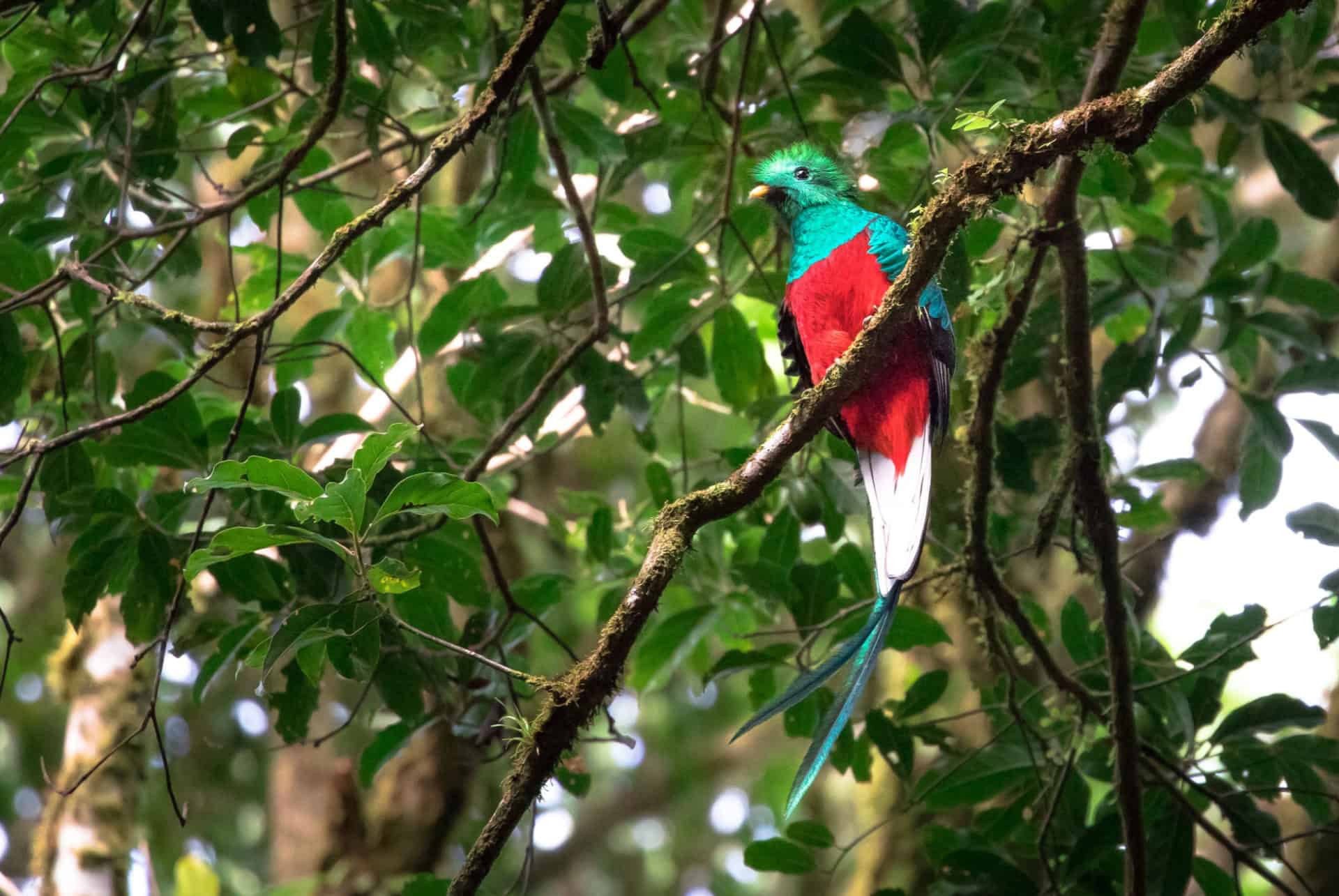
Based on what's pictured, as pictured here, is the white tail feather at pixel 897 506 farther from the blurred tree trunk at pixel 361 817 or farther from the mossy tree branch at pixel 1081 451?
the blurred tree trunk at pixel 361 817

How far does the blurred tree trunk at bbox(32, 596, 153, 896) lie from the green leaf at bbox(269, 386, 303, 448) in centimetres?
150

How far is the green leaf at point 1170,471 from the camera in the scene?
132 inches

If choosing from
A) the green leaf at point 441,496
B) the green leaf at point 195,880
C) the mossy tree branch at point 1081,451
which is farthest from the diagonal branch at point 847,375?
Answer: the green leaf at point 195,880

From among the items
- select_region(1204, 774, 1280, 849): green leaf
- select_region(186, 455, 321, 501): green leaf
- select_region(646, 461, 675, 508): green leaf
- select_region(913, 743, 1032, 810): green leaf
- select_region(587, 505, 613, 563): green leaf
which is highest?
select_region(646, 461, 675, 508): green leaf

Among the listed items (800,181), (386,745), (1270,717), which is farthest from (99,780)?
(1270,717)

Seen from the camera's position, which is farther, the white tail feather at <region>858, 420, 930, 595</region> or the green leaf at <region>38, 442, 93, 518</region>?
the green leaf at <region>38, 442, 93, 518</region>

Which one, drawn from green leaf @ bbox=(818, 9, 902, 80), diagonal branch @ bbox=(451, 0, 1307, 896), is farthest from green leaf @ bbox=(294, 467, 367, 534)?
green leaf @ bbox=(818, 9, 902, 80)

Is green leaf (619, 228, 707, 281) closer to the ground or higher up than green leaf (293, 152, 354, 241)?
closer to the ground

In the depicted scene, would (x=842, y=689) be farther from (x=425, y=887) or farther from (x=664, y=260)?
(x=664, y=260)

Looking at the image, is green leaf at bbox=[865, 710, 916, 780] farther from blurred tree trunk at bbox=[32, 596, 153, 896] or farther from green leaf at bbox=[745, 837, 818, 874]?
blurred tree trunk at bbox=[32, 596, 153, 896]

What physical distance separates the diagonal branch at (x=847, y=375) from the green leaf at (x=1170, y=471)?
1.35m

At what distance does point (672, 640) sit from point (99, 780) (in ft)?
6.97

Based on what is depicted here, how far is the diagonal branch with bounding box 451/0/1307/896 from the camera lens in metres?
1.97

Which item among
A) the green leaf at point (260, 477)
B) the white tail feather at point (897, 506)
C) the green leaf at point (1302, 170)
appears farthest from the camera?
the green leaf at point (1302, 170)
